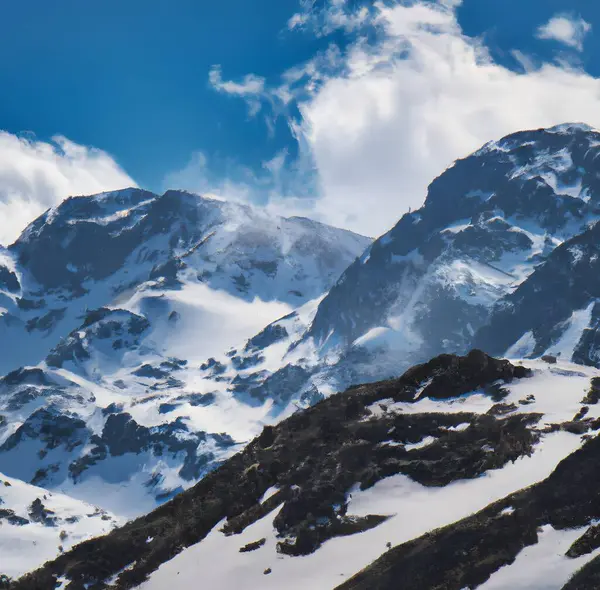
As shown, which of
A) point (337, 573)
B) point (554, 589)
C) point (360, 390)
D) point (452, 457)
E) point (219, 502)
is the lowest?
point (554, 589)

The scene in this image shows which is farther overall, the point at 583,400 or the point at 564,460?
the point at 583,400

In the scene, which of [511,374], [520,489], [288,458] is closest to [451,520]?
[520,489]

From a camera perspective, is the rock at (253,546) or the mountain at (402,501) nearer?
the mountain at (402,501)

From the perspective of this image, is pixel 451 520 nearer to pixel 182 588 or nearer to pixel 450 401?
pixel 182 588

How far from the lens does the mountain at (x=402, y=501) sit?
37.1 m

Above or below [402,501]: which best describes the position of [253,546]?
above

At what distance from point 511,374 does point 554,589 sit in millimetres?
31687

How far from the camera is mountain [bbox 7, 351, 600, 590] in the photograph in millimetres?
37125

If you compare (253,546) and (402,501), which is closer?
(402,501)

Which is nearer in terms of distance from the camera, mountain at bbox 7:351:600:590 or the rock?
mountain at bbox 7:351:600:590

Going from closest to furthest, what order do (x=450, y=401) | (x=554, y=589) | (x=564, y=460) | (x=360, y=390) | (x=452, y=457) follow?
(x=554, y=589) → (x=564, y=460) → (x=452, y=457) → (x=450, y=401) → (x=360, y=390)

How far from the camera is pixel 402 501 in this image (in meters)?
46.1

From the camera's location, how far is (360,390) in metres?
66.3

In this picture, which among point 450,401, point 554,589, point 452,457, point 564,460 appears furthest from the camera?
point 450,401
